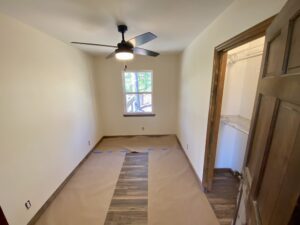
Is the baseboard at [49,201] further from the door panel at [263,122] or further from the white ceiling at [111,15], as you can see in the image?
the door panel at [263,122]

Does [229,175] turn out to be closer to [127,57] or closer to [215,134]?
[215,134]

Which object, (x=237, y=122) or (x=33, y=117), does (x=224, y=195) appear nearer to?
(x=237, y=122)

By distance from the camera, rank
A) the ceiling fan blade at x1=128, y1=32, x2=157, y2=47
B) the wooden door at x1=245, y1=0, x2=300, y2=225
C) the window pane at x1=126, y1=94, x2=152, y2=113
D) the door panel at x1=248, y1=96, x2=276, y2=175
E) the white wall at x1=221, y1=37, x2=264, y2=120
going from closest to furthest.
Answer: the wooden door at x1=245, y1=0, x2=300, y2=225 → the door panel at x1=248, y1=96, x2=276, y2=175 → the ceiling fan blade at x1=128, y1=32, x2=157, y2=47 → the white wall at x1=221, y1=37, x2=264, y2=120 → the window pane at x1=126, y1=94, x2=152, y2=113

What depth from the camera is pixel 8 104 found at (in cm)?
152

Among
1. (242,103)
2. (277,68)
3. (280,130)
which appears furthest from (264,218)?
(242,103)

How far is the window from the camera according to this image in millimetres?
4129

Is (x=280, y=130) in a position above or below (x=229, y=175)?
above

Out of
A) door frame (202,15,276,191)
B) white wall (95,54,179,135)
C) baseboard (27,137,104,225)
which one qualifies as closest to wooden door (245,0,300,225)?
door frame (202,15,276,191)

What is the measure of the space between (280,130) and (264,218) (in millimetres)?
419

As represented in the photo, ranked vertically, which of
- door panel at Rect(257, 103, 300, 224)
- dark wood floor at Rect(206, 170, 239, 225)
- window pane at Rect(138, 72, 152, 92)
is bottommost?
dark wood floor at Rect(206, 170, 239, 225)

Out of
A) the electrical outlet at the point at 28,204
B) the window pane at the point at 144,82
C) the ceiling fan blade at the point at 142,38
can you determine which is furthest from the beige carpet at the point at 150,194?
the ceiling fan blade at the point at 142,38

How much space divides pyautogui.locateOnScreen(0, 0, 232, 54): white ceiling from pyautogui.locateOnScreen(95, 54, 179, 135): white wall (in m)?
1.78

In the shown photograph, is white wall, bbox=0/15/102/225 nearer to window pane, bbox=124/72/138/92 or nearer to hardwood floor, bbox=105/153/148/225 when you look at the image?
hardwood floor, bbox=105/153/148/225

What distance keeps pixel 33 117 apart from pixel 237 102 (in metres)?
2.99
